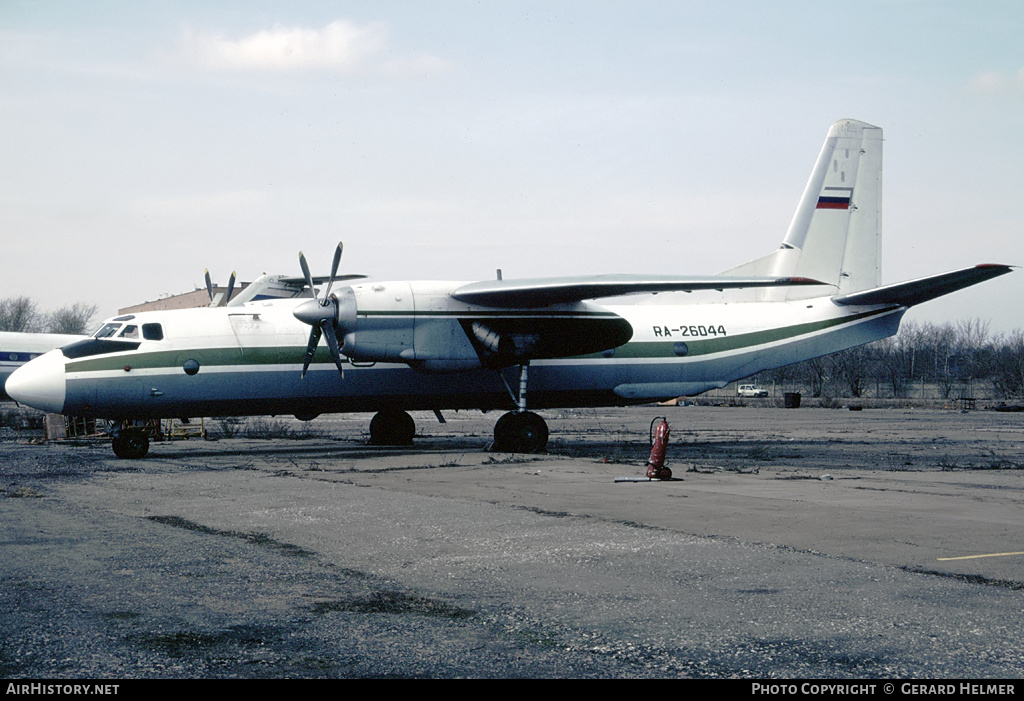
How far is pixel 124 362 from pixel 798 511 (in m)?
15.9

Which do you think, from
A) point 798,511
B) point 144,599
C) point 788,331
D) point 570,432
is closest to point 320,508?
point 144,599

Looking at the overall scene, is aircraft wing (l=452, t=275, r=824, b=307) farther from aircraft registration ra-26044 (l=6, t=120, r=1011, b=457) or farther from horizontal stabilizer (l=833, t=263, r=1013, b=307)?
horizontal stabilizer (l=833, t=263, r=1013, b=307)

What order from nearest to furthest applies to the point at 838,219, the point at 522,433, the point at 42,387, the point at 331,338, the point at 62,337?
the point at 42,387 → the point at 331,338 → the point at 522,433 → the point at 838,219 → the point at 62,337

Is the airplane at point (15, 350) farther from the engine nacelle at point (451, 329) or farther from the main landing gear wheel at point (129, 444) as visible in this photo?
the engine nacelle at point (451, 329)

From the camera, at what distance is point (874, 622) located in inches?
248

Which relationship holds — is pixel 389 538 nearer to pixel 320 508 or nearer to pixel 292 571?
pixel 292 571

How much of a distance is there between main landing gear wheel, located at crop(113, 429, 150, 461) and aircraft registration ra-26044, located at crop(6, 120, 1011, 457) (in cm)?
3

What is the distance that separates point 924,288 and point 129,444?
21017 mm

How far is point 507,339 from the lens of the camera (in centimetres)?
2311

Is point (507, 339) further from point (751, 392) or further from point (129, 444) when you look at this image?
point (751, 392)

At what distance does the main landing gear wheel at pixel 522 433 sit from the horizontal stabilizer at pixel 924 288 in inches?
404

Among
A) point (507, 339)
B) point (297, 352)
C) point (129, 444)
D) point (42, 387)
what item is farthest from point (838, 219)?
point (42, 387)

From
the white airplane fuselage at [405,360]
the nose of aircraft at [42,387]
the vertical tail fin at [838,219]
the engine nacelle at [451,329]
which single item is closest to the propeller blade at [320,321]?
the engine nacelle at [451,329]

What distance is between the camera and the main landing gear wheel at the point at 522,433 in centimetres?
2336
